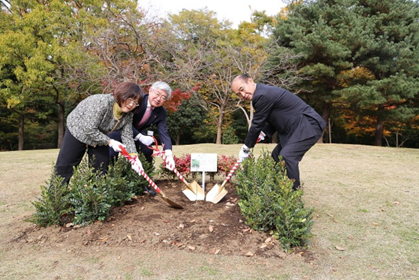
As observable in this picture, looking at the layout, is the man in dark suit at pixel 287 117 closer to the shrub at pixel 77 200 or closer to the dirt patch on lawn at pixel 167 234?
the dirt patch on lawn at pixel 167 234

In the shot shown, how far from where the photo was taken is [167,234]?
3.01 m

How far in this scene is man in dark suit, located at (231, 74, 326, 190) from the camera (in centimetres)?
342

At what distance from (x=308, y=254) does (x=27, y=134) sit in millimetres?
24898

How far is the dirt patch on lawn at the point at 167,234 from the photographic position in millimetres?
2785

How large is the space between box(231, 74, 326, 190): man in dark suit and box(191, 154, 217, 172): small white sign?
117 cm

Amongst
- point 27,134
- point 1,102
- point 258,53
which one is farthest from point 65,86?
point 258,53

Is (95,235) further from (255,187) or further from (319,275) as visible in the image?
(319,275)

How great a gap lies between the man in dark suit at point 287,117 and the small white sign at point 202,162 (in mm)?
1167

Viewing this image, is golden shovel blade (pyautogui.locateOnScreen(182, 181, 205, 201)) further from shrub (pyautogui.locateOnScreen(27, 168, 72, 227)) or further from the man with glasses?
shrub (pyautogui.locateOnScreen(27, 168, 72, 227))

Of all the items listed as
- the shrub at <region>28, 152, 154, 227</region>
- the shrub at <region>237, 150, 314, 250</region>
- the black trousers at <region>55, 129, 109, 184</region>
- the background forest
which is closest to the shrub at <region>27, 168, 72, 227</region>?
the shrub at <region>28, 152, 154, 227</region>

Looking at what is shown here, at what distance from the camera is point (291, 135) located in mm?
3570

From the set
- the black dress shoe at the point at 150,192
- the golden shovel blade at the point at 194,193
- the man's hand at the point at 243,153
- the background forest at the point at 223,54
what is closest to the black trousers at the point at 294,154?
the man's hand at the point at 243,153

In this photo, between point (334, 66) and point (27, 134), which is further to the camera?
point (27, 134)

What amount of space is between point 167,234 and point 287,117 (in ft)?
6.25
